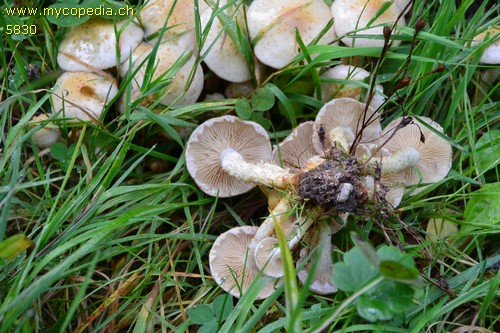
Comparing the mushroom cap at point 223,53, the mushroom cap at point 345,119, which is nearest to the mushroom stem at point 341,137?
the mushroom cap at point 345,119

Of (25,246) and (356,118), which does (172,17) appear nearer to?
(356,118)

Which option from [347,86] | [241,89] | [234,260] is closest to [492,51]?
[347,86]

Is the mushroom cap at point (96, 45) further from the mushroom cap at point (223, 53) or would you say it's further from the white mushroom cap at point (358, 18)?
the white mushroom cap at point (358, 18)

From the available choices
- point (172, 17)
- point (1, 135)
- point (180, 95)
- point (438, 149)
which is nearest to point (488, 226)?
point (438, 149)

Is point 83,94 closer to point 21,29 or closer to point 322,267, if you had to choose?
point 21,29

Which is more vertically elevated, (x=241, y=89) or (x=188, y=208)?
(x=241, y=89)
